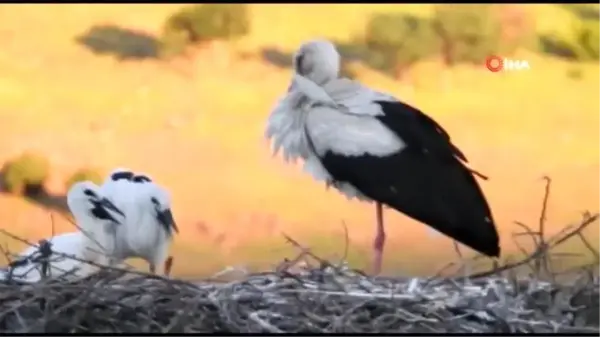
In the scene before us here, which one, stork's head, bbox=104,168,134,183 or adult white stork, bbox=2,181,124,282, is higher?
stork's head, bbox=104,168,134,183

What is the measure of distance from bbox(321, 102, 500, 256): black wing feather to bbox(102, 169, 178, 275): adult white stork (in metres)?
0.23

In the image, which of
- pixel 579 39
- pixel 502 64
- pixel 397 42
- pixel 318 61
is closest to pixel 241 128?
pixel 318 61

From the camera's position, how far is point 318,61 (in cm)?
153

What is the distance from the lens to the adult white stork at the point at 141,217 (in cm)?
153

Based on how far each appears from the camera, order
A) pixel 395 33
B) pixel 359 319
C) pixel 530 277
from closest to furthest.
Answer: pixel 359 319 → pixel 530 277 → pixel 395 33

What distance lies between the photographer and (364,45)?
156cm

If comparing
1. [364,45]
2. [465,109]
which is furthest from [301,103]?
[465,109]

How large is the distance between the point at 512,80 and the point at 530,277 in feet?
0.94

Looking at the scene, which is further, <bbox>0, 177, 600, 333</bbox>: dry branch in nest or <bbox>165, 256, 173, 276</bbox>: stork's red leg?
<bbox>165, 256, 173, 276</bbox>: stork's red leg

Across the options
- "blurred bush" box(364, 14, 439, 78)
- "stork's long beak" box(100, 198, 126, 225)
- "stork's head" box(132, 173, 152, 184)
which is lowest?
"stork's long beak" box(100, 198, 126, 225)

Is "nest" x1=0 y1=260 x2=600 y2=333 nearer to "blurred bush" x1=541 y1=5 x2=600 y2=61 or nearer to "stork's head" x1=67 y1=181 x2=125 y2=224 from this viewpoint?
"stork's head" x1=67 y1=181 x2=125 y2=224

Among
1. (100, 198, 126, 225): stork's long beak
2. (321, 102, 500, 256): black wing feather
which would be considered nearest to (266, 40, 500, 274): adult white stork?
(321, 102, 500, 256): black wing feather

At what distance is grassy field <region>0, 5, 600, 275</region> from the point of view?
1549mm

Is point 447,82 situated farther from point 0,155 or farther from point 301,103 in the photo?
point 0,155
